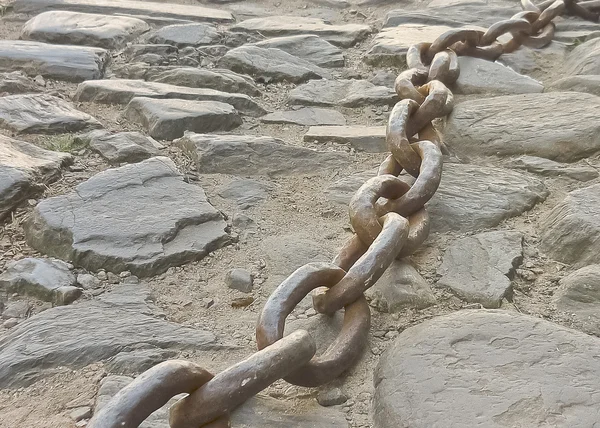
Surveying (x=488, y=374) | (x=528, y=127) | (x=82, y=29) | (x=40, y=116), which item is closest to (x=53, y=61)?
(x=82, y=29)

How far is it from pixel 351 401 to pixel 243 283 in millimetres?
373

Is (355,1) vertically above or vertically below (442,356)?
above

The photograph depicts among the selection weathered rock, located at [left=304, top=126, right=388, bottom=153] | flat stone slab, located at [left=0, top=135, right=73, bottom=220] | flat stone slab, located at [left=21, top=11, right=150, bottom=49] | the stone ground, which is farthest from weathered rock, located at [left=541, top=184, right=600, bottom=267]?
flat stone slab, located at [left=21, top=11, right=150, bottom=49]

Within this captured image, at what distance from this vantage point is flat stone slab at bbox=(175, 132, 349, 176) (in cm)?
176

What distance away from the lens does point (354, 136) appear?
75.0 inches

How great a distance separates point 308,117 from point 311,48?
2.16 feet

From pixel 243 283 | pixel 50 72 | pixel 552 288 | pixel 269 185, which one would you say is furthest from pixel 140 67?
pixel 552 288

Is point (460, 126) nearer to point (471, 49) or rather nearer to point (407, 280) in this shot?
point (471, 49)

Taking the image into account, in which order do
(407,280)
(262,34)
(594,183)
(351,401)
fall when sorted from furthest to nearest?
1. (262,34)
2. (594,183)
3. (407,280)
4. (351,401)

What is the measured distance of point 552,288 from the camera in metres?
1.24

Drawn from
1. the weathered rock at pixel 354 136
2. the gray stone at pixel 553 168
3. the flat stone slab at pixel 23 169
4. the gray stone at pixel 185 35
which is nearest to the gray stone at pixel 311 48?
the gray stone at pixel 185 35

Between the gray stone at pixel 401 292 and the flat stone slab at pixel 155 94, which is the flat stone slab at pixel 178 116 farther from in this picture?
the gray stone at pixel 401 292

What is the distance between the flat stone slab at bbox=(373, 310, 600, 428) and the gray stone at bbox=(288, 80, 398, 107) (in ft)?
3.88

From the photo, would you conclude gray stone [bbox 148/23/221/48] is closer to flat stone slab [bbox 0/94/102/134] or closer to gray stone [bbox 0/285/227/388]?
flat stone slab [bbox 0/94/102/134]
